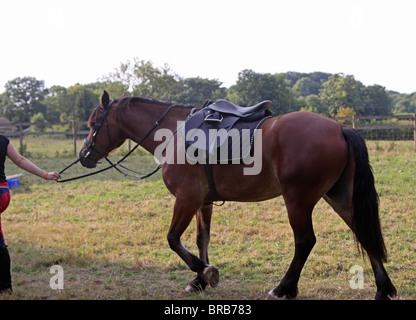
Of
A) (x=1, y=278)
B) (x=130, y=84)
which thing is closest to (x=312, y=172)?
(x=1, y=278)

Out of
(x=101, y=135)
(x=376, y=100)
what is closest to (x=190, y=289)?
(x=101, y=135)

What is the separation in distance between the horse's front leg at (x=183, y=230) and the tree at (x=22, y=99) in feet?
258

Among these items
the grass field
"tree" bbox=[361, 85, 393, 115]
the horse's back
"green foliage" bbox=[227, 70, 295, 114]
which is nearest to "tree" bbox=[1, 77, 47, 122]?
"green foliage" bbox=[227, 70, 295, 114]

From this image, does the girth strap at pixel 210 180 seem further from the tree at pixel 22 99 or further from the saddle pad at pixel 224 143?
the tree at pixel 22 99

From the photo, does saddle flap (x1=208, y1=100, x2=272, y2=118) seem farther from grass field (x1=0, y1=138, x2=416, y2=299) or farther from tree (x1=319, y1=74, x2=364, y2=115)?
tree (x1=319, y1=74, x2=364, y2=115)

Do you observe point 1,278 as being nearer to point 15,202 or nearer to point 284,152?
point 284,152

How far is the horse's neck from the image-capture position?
504 cm

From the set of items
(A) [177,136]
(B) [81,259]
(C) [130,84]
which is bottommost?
(B) [81,259]

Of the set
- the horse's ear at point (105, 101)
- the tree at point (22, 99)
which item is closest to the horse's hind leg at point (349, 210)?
the horse's ear at point (105, 101)

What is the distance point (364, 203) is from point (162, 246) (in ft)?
11.6

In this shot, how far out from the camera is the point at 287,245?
6.22 meters

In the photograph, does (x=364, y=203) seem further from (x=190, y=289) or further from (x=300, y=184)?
(x=190, y=289)

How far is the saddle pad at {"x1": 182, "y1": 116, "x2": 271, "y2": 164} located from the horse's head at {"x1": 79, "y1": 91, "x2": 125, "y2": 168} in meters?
1.26
